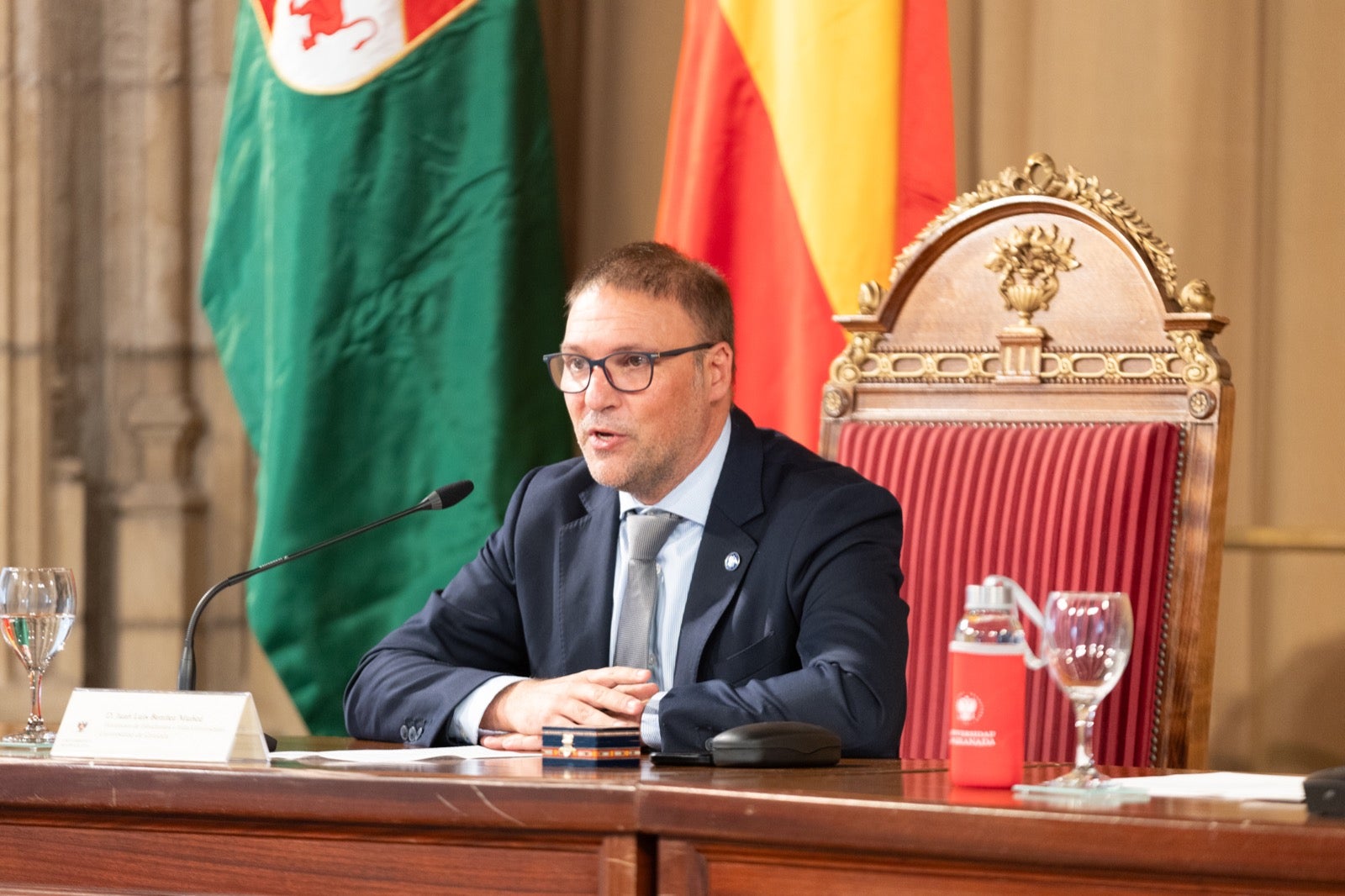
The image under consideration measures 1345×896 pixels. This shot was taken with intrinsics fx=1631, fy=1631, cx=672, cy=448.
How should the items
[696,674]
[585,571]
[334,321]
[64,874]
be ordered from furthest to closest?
Answer: 1. [334,321]
2. [585,571]
3. [696,674]
4. [64,874]

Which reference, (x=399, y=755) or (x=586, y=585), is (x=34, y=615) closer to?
(x=399, y=755)

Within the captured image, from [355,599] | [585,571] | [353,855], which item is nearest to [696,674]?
[585,571]

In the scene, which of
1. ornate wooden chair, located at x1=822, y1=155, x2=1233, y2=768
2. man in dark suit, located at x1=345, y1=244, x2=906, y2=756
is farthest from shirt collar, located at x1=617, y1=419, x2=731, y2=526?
ornate wooden chair, located at x1=822, y1=155, x2=1233, y2=768

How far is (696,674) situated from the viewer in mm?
2139

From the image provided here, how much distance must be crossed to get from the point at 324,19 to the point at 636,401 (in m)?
1.45

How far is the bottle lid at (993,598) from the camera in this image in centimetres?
144

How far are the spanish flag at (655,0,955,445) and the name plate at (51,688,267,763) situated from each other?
1566 millimetres

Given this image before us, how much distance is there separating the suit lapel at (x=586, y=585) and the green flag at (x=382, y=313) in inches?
35.4

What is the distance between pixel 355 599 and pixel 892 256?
1.26 metres

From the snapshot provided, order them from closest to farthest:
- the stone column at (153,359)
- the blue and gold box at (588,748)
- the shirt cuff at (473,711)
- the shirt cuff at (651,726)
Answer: the blue and gold box at (588,748)
the shirt cuff at (651,726)
the shirt cuff at (473,711)
the stone column at (153,359)

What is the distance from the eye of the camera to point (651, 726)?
186 cm

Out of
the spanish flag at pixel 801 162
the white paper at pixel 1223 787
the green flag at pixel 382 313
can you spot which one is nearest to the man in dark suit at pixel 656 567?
the white paper at pixel 1223 787

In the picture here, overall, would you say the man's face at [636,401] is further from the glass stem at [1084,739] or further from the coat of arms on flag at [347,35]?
the coat of arms on flag at [347,35]

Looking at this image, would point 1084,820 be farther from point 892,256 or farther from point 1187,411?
point 892,256
